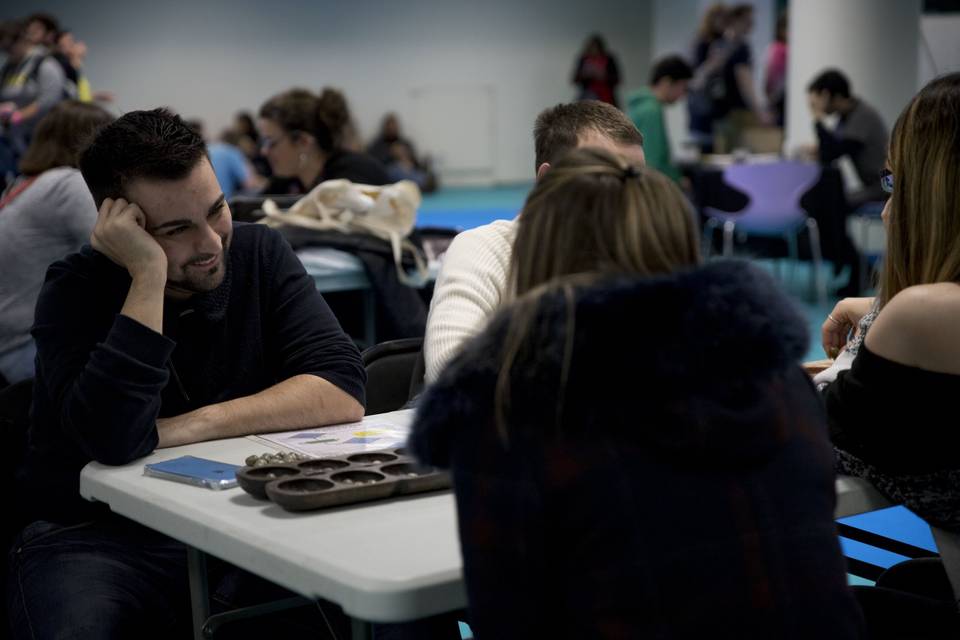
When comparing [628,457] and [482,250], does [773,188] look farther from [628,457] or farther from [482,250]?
[628,457]

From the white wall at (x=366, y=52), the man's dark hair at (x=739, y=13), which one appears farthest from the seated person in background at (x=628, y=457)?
the white wall at (x=366, y=52)

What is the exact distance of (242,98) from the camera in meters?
16.5

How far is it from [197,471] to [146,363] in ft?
0.83

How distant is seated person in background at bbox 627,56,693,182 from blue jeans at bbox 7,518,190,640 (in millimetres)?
6418

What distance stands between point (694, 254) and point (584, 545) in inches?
12.6

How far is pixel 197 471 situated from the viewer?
173cm

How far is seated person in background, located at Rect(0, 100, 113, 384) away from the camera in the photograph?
3.24 metres

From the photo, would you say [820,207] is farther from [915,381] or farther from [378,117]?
[378,117]

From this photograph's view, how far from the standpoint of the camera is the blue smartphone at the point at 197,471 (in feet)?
5.50

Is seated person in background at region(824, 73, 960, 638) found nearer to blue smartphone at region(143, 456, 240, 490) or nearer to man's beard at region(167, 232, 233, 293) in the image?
blue smartphone at region(143, 456, 240, 490)

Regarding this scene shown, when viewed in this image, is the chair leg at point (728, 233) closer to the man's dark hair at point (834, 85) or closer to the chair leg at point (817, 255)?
the chair leg at point (817, 255)

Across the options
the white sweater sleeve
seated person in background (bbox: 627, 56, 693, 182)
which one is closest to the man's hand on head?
the white sweater sleeve

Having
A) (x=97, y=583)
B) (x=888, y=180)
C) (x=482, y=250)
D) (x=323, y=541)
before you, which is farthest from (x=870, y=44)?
(x=323, y=541)

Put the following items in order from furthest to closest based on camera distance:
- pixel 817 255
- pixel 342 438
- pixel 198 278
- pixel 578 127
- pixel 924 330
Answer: pixel 817 255, pixel 578 127, pixel 198 278, pixel 342 438, pixel 924 330
